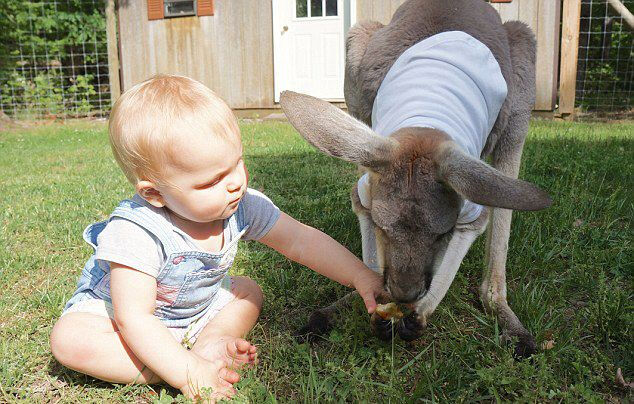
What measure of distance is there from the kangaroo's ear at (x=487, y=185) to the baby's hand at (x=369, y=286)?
1.51ft

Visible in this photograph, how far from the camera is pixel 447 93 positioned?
2520 millimetres

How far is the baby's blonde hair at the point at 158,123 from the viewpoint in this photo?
180 cm

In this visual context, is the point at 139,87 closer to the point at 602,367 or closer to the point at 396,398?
the point at 396,398

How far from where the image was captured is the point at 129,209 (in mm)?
1956

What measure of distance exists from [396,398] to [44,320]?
55.4 inches

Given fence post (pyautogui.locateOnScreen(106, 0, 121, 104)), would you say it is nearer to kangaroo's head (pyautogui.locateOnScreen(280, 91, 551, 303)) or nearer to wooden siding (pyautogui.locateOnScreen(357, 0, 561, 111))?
wooden siding (pyautogui.locateOnScreen(357, 0, 561, 111))

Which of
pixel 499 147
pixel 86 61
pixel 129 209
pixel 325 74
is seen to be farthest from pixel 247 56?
pixel 129 209

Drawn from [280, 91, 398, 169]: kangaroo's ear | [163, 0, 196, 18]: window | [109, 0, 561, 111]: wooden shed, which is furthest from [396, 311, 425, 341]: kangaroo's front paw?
[163, 0, 196, 18]: window

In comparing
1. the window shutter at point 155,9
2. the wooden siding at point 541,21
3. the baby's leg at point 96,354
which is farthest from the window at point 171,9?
the baby's leg at point 96,354

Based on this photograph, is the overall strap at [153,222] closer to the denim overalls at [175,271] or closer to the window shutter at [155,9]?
the denim overalls at [175,271]

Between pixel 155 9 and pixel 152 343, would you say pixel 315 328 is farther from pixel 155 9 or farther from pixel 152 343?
pixel 155 9

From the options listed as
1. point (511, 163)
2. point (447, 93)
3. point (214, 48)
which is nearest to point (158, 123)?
point (447, 93)

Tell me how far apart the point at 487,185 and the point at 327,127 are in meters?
0.55

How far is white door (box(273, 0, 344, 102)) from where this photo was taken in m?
10.2
